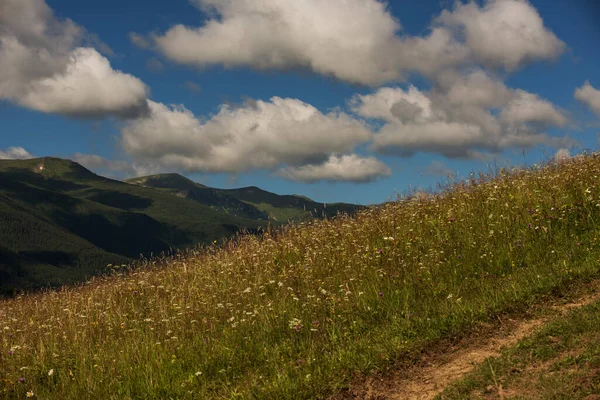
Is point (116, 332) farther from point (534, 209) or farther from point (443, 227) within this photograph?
point (534, 209)

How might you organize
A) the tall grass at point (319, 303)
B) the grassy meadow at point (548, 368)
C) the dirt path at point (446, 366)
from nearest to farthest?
the grassy meadow at point (548, 368) < the dirt path at point (446, 366) < the tall grass at point (319, 303)

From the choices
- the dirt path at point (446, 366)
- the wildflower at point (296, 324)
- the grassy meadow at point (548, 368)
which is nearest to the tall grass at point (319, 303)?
the wildflower at point (296, 324)

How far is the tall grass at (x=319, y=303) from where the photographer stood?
7.59m

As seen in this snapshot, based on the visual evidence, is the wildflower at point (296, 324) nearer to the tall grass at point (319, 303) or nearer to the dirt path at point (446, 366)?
the tall grass at point (319, 303)

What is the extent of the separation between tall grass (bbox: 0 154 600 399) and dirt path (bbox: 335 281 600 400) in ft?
1.03

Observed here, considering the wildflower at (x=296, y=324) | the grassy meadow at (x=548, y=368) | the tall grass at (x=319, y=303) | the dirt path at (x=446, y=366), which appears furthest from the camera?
the wildflower at (x=296, y=324)

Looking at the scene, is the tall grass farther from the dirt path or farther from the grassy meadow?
the grassy meadow

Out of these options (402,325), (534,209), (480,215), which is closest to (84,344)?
(402,325)

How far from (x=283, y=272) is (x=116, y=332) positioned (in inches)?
145

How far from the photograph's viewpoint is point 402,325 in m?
7.97

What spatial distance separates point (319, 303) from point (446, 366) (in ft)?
9.51

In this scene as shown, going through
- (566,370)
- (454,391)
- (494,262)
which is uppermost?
(494,262)

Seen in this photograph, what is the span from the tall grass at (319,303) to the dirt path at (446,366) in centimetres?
31

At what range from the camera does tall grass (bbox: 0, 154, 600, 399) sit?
7.59 meters
